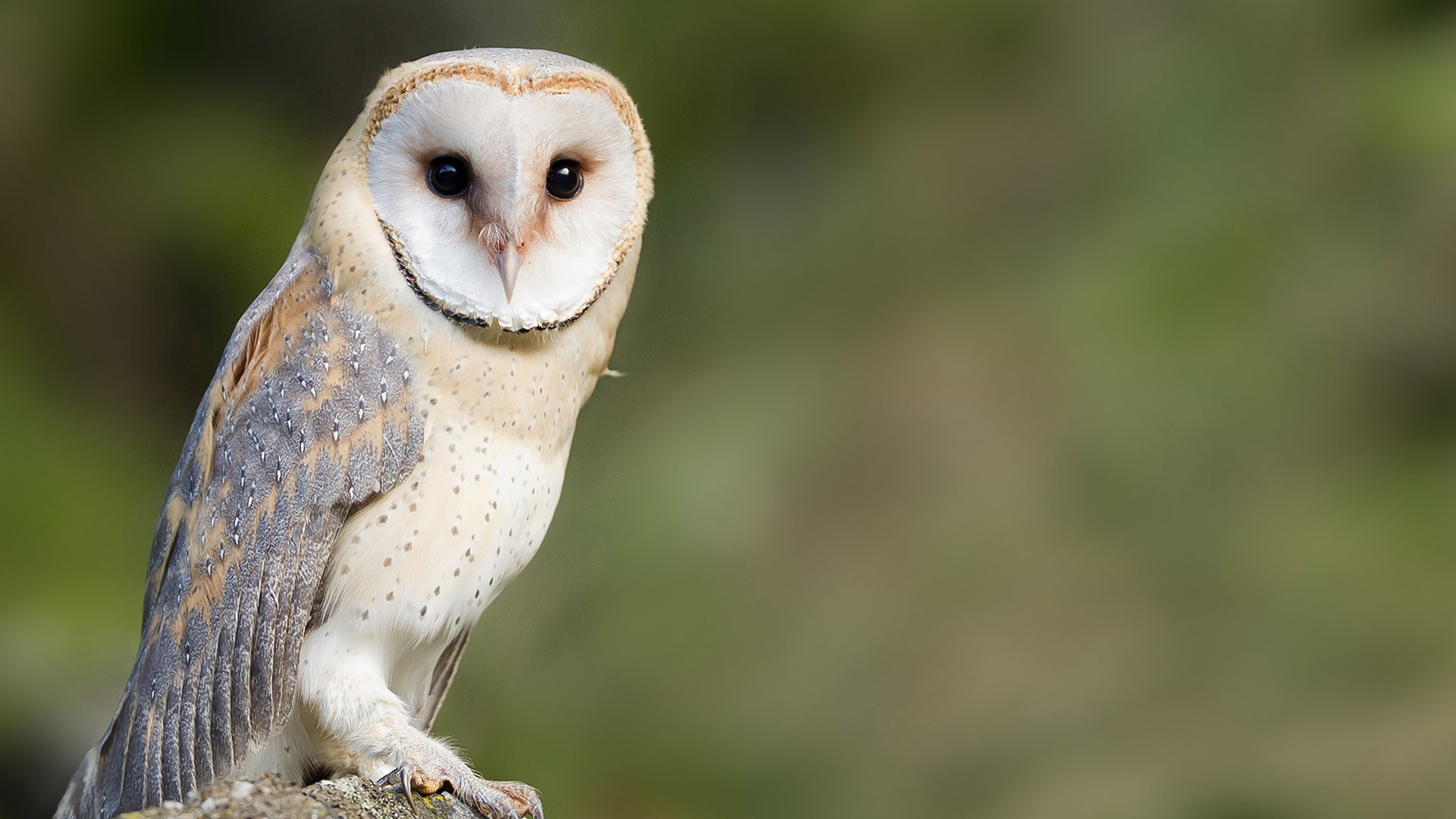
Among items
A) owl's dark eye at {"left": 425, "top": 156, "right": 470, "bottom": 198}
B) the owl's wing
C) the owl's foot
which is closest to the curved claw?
the owl's foot

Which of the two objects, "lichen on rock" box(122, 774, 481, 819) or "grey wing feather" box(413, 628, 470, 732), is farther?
"grey wing feather" box(413, 628, 470, 732)

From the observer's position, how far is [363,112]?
115cm

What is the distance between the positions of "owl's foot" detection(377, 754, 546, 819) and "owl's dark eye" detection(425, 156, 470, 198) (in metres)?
0.49

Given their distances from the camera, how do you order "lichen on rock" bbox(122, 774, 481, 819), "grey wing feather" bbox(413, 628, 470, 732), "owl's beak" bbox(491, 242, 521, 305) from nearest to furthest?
"lichen on rock" bbox(122, 774, 481, 819)
"owl's beak" bbox(491, 242, 521, 305)
"grey wing feather" bbox(413, 628, 470, 732)

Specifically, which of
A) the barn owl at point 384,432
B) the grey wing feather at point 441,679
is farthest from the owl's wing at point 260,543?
the grey wing feather at point 441,679

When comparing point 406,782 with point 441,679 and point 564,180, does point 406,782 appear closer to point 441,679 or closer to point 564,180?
point 441,679

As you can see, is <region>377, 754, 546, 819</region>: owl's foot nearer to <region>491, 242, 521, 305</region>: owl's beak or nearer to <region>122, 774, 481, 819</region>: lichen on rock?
<region>122, 774, 481, 819</region>: lichen on rock

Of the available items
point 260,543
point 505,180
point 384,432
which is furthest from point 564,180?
point 260,543

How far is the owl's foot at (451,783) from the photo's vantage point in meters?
1.03

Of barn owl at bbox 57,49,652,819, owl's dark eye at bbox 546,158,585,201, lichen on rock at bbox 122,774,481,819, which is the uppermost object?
owl's dark eye at bbox 546,158,585,201

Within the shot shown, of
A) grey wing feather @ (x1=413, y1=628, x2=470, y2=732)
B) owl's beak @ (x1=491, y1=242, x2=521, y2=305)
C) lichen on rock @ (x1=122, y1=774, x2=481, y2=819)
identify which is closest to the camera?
lichen on rock @ (x1=122, y1=774, x2=481, y2=819)

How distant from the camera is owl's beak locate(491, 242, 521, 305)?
1055mm

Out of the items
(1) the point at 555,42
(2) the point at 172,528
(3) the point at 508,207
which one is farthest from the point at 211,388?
(1) the point at 555,42

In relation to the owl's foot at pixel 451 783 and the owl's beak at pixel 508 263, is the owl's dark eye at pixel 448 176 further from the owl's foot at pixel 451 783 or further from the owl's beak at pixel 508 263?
the owl's foot at pixel 451 783
